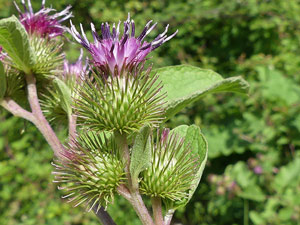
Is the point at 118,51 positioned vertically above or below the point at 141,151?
above

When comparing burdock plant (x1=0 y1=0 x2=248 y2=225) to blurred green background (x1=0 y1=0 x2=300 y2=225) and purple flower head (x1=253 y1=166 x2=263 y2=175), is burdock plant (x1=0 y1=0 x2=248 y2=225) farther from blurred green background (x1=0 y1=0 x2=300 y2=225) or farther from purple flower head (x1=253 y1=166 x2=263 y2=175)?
purple flower head (x1=253 y1=166 x2=263 y2=175)

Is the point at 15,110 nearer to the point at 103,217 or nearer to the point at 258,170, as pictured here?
the point at 103,217

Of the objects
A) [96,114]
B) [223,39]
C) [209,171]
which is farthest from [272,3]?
[96,114]

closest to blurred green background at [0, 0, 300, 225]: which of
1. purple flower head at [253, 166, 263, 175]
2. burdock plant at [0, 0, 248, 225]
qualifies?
purple flower head at [253, 166, 263, 175]

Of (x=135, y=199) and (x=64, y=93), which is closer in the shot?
(x=135, y=199)

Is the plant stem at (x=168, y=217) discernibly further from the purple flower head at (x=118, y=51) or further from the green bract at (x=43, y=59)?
the green bract at (x=43, y=59)

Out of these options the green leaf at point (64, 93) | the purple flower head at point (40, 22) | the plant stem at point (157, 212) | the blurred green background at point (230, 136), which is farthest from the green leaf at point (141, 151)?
the blurred green background at point (230, 136)

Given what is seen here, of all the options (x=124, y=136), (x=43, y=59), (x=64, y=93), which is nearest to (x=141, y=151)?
(x=124, y=136)

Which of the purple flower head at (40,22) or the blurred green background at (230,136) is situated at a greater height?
the purple flower head at (40,22)
